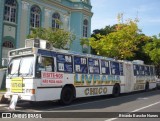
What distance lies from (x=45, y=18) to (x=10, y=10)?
475 centimetres

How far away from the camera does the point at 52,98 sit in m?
13.6

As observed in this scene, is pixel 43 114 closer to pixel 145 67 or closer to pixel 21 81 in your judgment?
pixel 21 81

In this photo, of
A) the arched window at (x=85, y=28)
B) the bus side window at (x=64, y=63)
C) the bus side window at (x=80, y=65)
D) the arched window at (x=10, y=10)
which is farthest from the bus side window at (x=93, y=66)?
the arched window at (x=85, y=28)

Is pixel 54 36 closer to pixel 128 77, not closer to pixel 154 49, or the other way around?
pixel 128 77

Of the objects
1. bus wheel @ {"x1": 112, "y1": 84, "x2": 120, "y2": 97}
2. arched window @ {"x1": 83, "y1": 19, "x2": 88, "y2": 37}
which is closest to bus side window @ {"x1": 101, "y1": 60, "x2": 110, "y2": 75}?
bus wheel @ {"x1": 112, "y1": 84, "x2": 120, "y2": 97}

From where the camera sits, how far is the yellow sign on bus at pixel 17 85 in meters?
13.1

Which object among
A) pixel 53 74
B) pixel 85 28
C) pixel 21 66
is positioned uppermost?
pixel 85 28

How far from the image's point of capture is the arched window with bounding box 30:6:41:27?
101 ft

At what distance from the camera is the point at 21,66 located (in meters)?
13.7

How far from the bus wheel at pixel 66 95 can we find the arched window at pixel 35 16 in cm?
1729

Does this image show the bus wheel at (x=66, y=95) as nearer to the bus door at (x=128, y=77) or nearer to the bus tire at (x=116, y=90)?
the bus tire at (x=116, y=90)

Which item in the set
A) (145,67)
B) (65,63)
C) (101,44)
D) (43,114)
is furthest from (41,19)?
(43,114)

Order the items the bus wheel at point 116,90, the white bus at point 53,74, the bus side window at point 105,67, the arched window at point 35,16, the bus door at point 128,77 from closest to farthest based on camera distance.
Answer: the white bus at point 53,74, the bus side window at point 105,67, the bus wheel at point 116,90, the bus door at point 128,77, the arched window at point 35,16

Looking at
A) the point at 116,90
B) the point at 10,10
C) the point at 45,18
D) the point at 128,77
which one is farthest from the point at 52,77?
the point at 45,18
